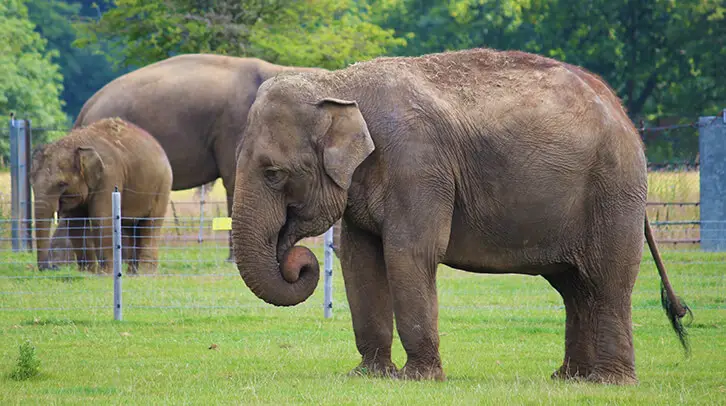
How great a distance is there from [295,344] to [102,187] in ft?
24.7

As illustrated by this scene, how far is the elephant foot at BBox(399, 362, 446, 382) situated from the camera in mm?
10406

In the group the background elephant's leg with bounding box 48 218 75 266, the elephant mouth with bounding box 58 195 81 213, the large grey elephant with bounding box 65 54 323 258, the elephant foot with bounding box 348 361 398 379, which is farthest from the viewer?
the large grey elephant with bounding box 65 54 323 258

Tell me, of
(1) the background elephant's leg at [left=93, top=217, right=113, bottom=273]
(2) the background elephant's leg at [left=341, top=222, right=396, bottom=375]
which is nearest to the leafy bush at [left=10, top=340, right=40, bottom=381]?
(2) the background elephant's leg at [left=341, top=222, right=396, bottom=375]

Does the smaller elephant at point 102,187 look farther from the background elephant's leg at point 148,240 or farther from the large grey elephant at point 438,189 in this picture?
the large grey elephant at point 438,189

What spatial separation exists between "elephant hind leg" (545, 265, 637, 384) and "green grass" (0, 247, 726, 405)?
10.9 inches

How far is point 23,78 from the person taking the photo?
52.7 meters

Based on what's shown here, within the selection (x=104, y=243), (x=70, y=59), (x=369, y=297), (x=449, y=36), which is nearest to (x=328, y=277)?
(x=369, y=297)

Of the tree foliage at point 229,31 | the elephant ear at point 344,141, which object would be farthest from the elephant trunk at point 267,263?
the tree foliage at point 229,31

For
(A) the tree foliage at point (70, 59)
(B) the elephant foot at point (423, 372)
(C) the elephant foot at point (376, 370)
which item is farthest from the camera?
(A) the tree foliage at point (70, 59)

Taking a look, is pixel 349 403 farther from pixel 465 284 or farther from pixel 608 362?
pixel 465 284

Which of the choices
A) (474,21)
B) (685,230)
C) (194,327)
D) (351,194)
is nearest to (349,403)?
(351,194)

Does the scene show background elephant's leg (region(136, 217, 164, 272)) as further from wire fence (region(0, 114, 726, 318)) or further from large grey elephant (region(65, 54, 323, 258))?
large grey elephant (region(65, 54, 323, 258))

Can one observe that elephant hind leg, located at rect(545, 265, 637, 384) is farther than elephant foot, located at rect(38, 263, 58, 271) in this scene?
No

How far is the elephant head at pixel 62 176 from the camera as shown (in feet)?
64.3
